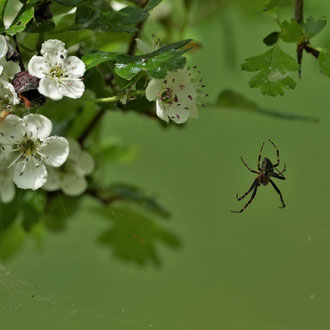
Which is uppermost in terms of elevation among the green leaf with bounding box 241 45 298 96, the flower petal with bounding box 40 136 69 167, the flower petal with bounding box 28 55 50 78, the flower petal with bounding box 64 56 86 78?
the green leaf with bounding box 241 45 298 96

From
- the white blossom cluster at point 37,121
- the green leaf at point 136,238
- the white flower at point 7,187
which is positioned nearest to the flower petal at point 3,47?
the white blossom cluster at point 37,121

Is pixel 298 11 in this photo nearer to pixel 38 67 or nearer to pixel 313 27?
pixel 313 27

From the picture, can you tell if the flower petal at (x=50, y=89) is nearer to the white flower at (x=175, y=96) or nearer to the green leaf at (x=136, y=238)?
the white flower at (x=175, y=96)

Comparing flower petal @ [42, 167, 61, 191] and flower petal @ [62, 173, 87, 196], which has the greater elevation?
flower petal @ [42, 167, 61, 191]

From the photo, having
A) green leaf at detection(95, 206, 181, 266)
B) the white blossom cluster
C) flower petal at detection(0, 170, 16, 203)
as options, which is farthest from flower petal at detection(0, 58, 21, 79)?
green leaf at detection(95, 206, 181, 266)

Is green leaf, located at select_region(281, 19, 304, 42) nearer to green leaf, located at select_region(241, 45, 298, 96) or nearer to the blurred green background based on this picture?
green leaf, located at select_region(241, 45, 298, 96)

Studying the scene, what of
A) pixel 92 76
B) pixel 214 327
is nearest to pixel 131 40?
pixel 92 76

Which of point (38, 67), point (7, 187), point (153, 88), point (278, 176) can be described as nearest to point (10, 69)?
point (38, 67)
